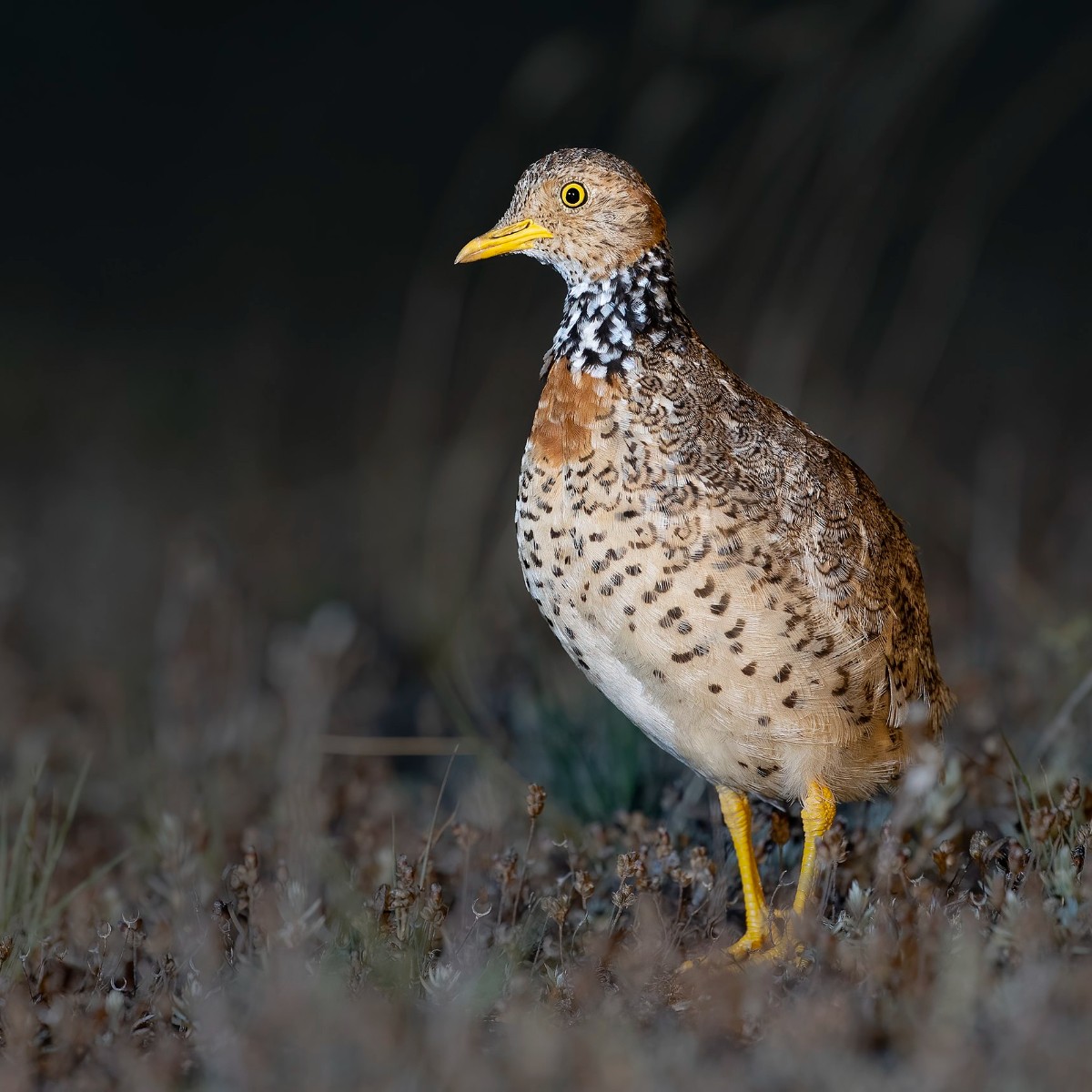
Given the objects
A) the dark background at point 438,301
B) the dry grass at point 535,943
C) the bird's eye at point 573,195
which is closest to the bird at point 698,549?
the bird's eye at point 573,195

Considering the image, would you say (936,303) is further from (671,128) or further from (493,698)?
(493,698)

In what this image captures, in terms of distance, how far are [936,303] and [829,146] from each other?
12.6ft

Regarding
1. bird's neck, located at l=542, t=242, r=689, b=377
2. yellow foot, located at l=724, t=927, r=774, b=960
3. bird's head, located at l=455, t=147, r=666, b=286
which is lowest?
yellow foot, located at l=724, t=927, r=774, b=960

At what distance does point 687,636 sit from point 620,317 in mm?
793

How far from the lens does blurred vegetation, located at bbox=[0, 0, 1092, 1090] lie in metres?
2.88

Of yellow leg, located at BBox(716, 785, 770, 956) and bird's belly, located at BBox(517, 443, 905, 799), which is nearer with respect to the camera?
bird's belly, located at BBox(517, 443, 905, 799)

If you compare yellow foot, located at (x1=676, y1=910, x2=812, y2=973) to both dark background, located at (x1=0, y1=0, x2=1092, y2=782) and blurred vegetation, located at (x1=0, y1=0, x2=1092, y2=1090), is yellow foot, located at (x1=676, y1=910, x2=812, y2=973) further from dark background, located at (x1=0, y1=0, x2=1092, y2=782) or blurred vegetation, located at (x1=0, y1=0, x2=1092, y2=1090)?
dark background, located at (x1=0, y1=0, x2=1092, y2=782)

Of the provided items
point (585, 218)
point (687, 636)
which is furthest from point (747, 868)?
point (585, 218)

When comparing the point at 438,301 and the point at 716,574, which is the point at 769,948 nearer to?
the point at 716,574

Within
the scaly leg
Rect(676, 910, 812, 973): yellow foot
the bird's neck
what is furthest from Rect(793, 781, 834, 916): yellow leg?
the bird's neck

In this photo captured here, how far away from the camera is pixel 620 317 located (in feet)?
11.6

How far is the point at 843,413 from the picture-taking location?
667 centimetres

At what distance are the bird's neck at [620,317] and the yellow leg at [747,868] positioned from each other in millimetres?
1104

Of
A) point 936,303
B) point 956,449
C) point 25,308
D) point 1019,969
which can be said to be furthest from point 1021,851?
point 25,308
